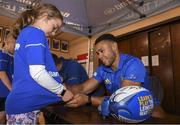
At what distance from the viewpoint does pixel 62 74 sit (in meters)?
1.98

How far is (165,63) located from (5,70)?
2.21 m

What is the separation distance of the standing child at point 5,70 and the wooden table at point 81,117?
848mm

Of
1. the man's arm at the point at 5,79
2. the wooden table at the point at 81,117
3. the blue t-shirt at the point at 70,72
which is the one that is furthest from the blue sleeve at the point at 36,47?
the man's arm at the point at 5,79

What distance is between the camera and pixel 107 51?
165 centimetres

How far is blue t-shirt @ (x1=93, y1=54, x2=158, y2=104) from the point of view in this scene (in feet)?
4.74

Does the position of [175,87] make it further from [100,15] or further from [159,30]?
[100,15]

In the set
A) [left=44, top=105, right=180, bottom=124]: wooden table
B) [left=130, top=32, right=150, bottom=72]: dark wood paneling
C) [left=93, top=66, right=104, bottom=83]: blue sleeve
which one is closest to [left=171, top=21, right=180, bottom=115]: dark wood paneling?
[left=130, top=32, right=150, bottom=72]: dark wood paneling

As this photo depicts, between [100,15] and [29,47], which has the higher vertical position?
[100,15]

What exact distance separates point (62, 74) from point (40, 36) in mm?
989

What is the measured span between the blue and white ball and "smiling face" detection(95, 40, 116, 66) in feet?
2.37

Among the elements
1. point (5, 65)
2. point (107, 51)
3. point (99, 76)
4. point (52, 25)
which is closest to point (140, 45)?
point (99, 76)

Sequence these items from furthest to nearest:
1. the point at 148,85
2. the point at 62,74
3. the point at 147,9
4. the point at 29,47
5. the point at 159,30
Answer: the point at 159,30, the point at 147,9, the point at 62,74, the point at 148,85, the point at 29,47

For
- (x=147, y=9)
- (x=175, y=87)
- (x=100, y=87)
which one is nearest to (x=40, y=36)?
(x=100, y=87)

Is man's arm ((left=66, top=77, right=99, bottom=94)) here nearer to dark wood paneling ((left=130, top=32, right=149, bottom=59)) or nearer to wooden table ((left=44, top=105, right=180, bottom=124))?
wooden table ((left=44, top=105, right=180, bottom=124))
